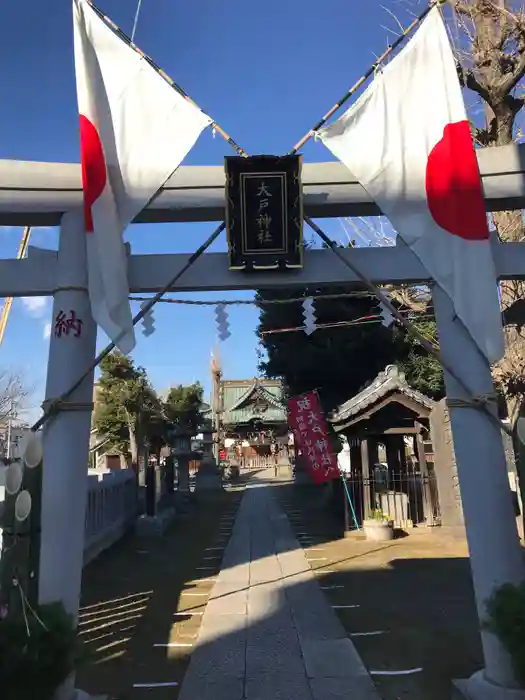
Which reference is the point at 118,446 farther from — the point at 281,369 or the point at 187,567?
the point at 187,567

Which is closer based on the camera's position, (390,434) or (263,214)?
(263,214)

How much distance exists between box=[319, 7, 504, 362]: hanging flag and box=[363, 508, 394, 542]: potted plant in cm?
948

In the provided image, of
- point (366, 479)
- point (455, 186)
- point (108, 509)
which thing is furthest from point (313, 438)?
point (455, 186)

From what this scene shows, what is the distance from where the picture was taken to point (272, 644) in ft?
19.4

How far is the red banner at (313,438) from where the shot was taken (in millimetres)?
14297

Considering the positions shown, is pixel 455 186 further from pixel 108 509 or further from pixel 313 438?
pixel 108 509

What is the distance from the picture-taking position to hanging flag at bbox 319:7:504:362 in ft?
13.9

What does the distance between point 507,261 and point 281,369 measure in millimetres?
17438

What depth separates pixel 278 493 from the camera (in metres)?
25.5

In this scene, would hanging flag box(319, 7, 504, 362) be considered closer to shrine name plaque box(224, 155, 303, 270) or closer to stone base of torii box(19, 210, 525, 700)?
stone base of torii box(19, 210, 525, 700)

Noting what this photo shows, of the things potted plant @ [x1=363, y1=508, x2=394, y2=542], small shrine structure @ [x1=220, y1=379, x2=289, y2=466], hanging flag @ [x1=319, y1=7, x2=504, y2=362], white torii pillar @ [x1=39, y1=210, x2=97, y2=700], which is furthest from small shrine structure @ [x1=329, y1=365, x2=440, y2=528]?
small shrine structure @ [x1=220, y1=379, x2=289, y2=466]

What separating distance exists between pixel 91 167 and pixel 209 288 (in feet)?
4.44

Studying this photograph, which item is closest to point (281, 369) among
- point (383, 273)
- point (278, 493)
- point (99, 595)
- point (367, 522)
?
point (278, 493)

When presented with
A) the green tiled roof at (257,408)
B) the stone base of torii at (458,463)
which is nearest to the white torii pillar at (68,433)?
the stone base of torii at (458,463)
